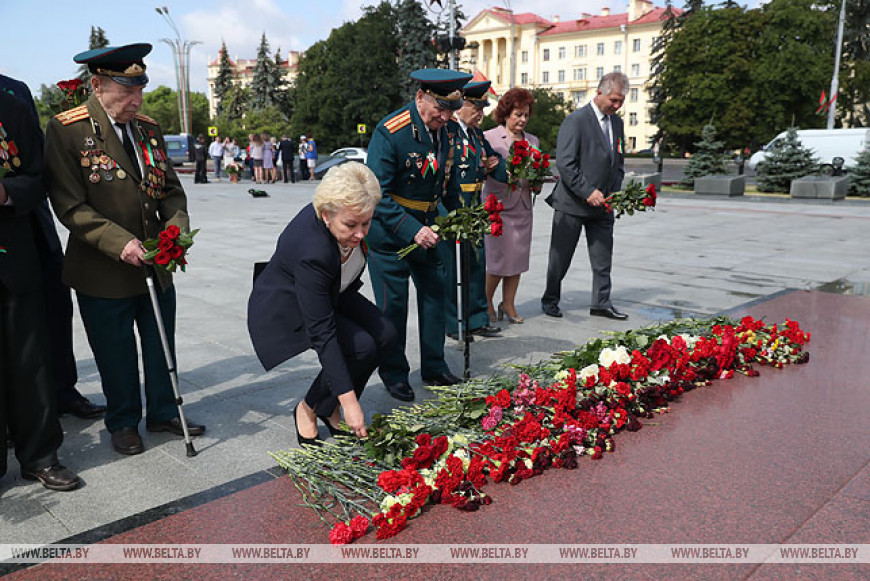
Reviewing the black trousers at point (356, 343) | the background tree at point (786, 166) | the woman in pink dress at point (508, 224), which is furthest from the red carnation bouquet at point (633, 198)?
the background tree at point (786, 166)

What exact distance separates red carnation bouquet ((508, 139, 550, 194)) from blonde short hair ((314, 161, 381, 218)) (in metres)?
2.59

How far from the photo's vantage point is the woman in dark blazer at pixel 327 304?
3135 mm

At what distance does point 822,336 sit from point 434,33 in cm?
5455

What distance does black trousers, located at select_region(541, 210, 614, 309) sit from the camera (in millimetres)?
6605

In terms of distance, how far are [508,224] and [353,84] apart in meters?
50.8

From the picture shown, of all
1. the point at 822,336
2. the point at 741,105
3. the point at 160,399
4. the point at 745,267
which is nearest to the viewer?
the point at 160,399

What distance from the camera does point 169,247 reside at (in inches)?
133

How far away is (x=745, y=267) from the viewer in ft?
30.3

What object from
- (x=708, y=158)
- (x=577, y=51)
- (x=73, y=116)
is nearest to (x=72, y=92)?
(x=73, y=116)

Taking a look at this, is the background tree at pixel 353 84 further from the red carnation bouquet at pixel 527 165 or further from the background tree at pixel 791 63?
the red carnation bouquet at pixel 527 165

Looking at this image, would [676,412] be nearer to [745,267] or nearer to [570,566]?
[570,566]

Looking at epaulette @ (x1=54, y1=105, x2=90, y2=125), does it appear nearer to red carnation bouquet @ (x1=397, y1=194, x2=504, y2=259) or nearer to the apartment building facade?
red carnation bouquet @ (x1=397, y1=194, x2=504, y2=259)

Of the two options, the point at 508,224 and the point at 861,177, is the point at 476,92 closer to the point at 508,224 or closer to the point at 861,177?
the point at 508,224

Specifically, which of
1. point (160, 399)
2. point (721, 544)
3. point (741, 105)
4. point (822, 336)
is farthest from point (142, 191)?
point (741, 105)
